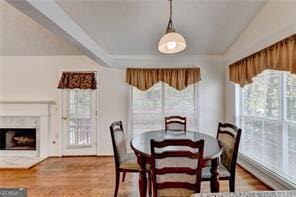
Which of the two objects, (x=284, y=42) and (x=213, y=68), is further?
(x=213, y=68)

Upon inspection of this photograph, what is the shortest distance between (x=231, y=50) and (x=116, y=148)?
332 centimetres

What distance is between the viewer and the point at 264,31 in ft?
12.3

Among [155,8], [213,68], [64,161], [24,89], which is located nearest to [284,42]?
[155,8]

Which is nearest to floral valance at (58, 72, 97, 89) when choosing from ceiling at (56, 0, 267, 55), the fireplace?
ceiling at (56, 0, 267, 55)

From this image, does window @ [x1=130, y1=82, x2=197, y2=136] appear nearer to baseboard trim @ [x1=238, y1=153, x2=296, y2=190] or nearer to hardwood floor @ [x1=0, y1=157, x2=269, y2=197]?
hardwood floor @ [x1=0, y1=157, x2=269, y2=197]

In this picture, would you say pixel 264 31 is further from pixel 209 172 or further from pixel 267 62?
pixel 209 172

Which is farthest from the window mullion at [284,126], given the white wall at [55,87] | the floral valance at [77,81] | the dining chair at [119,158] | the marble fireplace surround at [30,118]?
the marble fireplace surround at [30,118]

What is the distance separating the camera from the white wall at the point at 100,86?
18.7ft

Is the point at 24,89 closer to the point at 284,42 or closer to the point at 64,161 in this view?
the point at 64,161

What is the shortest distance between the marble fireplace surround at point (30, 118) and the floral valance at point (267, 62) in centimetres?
395

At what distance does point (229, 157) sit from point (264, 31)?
1982 mm

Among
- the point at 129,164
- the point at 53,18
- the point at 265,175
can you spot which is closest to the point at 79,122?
the point at 129,164

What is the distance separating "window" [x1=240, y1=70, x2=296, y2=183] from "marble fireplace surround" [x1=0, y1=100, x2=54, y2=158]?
162 inches

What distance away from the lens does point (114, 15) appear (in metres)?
4.04
